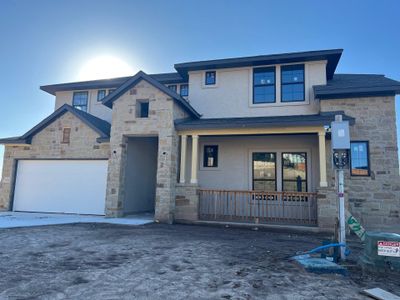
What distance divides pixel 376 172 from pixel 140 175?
33.6 feet

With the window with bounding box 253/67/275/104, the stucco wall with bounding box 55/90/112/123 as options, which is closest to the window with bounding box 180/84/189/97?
the window with bounding box 253/67/275/104

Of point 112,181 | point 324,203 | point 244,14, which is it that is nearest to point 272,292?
point 324,203

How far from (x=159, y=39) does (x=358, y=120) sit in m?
9.60

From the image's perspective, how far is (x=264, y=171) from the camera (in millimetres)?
12812

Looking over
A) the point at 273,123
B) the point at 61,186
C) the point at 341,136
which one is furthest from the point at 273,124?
the point at 61,186

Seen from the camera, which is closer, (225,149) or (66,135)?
(66,135)

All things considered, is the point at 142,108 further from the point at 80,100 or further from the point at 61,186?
the point at 80,100

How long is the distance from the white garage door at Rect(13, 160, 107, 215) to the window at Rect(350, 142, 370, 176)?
10.5 metres

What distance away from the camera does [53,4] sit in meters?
11.0

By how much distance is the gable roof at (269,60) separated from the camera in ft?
39.4

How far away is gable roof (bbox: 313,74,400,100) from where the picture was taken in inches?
423

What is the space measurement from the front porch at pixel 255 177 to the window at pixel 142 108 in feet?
6.99

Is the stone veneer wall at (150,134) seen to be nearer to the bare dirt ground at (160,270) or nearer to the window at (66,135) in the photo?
the window at (66,135)

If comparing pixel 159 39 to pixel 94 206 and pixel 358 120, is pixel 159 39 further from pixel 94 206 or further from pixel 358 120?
pixel 358 120
